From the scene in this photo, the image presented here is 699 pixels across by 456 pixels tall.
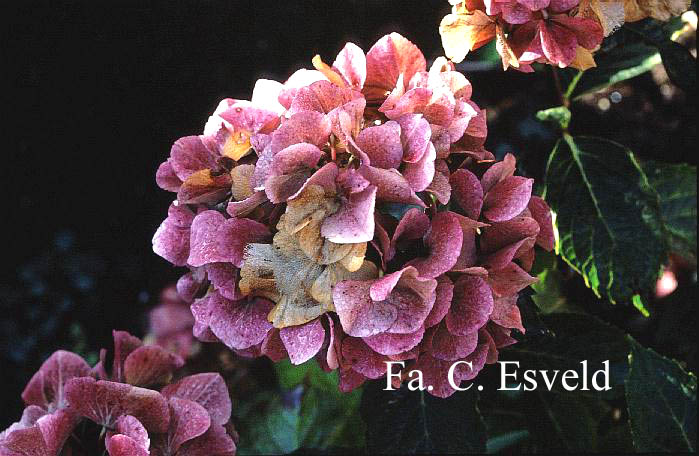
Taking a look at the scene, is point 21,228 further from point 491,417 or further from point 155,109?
point 491,417

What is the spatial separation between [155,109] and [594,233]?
57 centimetres

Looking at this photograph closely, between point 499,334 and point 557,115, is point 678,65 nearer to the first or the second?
point 557,115

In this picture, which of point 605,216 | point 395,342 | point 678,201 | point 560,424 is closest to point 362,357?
point 395,342

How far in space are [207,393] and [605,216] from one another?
43 centimetres

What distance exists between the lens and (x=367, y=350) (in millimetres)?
525

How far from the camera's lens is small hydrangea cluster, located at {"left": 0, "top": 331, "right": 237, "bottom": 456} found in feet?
1.83

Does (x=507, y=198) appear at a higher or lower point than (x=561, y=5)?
lower

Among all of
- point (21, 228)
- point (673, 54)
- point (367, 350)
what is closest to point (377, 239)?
point (367, 350)

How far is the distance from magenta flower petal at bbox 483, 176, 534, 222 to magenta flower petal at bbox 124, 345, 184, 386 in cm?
33

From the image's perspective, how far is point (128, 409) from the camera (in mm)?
592

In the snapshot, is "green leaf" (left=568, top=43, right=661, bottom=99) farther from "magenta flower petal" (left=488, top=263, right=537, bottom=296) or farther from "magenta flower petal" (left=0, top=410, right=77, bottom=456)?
"magenta flower petal" (left=0, top=410, right=77, bottom=456)

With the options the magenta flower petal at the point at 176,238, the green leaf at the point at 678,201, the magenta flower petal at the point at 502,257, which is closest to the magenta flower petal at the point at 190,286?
the magenta flower petal at the point at 176,238

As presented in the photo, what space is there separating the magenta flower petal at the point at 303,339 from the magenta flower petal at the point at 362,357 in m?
0.02

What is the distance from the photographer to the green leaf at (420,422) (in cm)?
72
